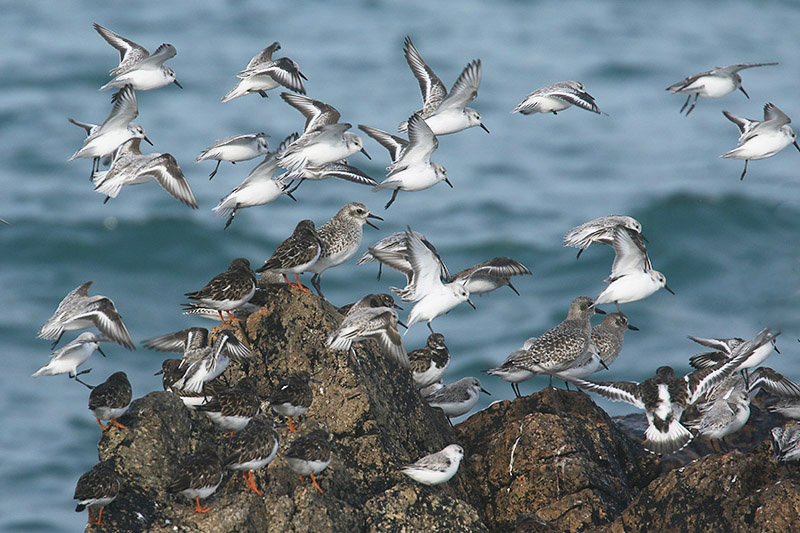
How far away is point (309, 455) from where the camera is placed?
865cm

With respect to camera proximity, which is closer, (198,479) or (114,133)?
(198,479)

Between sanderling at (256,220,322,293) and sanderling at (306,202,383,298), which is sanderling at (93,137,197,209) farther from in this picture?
sanderling at (256,220,322,293)

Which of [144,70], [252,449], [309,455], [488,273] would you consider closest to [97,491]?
[252,449]

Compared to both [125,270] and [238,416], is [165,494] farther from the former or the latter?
[125,270]

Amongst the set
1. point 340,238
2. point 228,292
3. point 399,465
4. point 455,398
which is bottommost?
point 455,398

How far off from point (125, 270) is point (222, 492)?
27426 mm

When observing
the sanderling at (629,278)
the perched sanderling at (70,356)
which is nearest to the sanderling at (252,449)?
the perched sanderling at (70,356)

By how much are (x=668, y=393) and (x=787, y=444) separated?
1.94 m

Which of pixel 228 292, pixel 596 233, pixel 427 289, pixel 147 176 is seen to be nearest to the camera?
pixel 228 292

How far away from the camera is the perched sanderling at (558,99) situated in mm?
14469

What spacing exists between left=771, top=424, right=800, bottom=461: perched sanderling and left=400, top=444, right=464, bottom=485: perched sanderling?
10.2 feet

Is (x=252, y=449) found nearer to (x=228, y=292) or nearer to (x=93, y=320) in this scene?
(x=228, y=292)

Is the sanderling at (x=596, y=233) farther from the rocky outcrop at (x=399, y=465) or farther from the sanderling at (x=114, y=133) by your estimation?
the sanderling at (x=114, y=133)

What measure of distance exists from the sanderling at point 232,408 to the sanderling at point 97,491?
1188 mm
